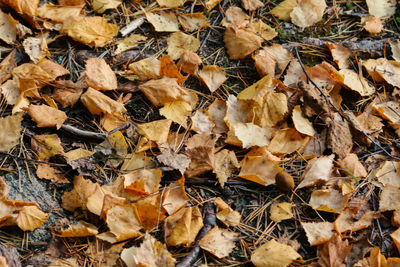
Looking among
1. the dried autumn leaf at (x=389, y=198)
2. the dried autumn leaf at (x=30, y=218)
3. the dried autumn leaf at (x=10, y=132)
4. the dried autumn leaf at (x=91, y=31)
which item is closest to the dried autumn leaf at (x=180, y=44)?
the dried autumn leaf at (x=91, y=31)

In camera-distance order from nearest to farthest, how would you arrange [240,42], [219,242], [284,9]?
[219,242], [240,42], [284,9]

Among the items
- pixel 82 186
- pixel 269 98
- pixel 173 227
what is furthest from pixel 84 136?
pixel 269 98

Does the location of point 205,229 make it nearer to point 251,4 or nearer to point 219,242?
point 219,242

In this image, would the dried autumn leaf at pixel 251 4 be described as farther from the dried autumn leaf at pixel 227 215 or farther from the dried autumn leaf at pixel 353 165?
the dried autumn leaf at pixel 227 215

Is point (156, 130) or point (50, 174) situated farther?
point (156, 130)

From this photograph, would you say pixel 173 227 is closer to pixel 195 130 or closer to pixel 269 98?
pixel 195 130

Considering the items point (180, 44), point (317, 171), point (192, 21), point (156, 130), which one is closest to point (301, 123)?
point (317, 171)

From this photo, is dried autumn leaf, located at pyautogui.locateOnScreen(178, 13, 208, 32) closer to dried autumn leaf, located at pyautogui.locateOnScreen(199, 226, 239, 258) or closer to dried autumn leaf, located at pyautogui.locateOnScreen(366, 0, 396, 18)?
dried autumn leaf, located at pyautogui.locateOnScreen(366, 0, 396, 18)
